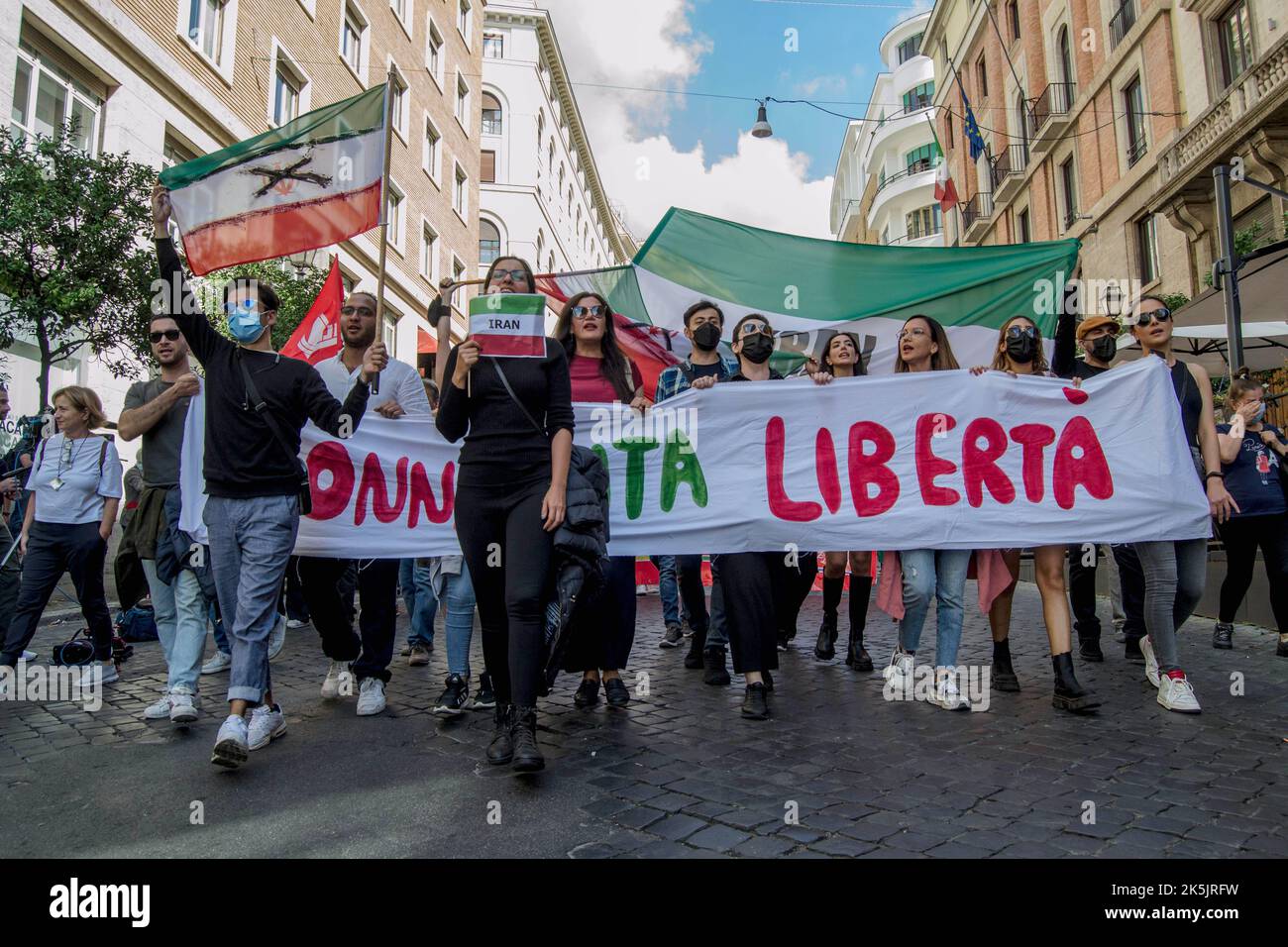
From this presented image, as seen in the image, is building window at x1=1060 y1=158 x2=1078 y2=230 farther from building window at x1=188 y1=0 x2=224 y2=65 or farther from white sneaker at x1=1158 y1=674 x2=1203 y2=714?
white sneaker at x1=1158 y1=674 x2=1203 y2=714

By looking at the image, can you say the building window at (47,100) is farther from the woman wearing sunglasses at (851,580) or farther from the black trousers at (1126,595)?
the black trousers at (1126,595)

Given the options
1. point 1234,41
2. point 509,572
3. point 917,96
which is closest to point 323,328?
point 509,572

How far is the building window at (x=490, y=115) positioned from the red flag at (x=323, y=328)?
35.9m

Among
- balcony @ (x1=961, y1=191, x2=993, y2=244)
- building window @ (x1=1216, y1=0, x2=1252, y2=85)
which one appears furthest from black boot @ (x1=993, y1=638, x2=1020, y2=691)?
balcony @ (x1=961, y1=191, x2=993, y2=244)

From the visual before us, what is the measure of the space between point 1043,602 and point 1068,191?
27.1m

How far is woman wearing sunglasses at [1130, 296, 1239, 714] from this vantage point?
4359 millimetres

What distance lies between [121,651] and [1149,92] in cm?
2471

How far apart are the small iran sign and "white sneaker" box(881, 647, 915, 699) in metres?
2.61

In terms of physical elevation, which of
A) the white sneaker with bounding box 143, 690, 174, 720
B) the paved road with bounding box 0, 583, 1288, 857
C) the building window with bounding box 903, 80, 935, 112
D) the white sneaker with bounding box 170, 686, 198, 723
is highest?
the building window with bounding box 903, 80, 935, 112

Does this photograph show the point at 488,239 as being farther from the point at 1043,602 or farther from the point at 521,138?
the point at 1043,602

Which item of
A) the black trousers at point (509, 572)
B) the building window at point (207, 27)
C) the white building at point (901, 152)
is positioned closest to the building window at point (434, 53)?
the building window at point (207, 27)

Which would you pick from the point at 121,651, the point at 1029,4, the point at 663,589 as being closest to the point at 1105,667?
the point at 663,589

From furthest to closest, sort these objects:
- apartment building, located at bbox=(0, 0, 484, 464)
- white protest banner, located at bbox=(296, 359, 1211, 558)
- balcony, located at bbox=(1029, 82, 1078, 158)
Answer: balcony, located at bbox=(1029, 82, 1078, 158)
apartment building, located at bbox=(0, 0, 484, 464)
white protest banner, located at bbox=(296, 359, 1211, 558)

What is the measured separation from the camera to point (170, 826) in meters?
2.87
